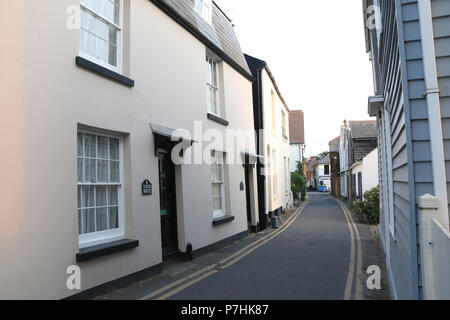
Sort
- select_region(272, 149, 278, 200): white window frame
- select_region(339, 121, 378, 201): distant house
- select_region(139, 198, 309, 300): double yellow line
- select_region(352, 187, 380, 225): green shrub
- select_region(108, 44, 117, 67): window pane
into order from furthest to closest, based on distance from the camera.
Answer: select_region(339, 121, 378, 201): distant house, select_region(272, 149, 278, 200): white window frame, select_region(352, 187, 380, 225): green shrub, select_region(108, 44, 117, 67): window pane, select_region(139, 198, 309, 300): double yellow line

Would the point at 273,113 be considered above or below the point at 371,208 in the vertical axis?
above

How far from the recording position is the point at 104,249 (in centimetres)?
571

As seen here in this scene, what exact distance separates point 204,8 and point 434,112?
379 inches

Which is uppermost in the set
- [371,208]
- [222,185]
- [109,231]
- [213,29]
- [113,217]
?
[213,29]

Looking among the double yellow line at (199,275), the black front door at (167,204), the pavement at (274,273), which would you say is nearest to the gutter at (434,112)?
the pavement at (274,273)

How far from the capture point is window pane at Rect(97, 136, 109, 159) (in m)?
6.17

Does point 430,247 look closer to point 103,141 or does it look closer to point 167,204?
point 103,141

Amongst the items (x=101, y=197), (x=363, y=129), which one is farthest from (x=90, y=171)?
(x=363, y=129)

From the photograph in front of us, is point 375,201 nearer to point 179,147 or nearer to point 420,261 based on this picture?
point 179,147

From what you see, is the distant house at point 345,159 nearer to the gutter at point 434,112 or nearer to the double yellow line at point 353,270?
the double yellow line at point 353,270

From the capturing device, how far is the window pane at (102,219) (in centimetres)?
607

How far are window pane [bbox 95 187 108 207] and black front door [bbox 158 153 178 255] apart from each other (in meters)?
2.27

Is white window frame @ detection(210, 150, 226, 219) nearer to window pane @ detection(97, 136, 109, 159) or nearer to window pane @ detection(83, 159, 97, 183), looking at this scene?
window pane @ detection(97, 136, 109, 159)

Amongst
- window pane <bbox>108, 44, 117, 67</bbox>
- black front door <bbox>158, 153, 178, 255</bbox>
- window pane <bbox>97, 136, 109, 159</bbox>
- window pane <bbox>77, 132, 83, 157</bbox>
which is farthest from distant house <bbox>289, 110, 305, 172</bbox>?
window pane <bbox>77, 132, 83, 157</bbox>
